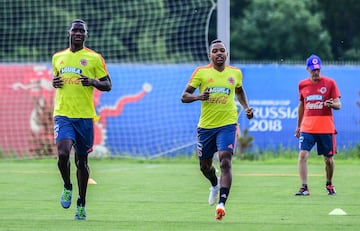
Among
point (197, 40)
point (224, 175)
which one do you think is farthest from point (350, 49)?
point (224, 175)

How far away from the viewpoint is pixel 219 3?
23516 millimetres

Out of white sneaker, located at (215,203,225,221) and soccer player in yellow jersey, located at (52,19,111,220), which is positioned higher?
soccer player in yellow jersey, located at (52,19,111,220)

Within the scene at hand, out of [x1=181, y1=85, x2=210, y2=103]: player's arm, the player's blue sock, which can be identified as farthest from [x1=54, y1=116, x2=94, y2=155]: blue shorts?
the player's blue sock

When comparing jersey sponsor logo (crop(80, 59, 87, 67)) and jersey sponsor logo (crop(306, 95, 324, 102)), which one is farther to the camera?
jersey sponsor logo (crop(306, 95, 324, 102))

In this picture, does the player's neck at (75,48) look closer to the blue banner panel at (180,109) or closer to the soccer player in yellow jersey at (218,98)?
the soccer player in yellow jersey at (218,98)

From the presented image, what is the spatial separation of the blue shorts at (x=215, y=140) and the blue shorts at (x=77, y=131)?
1587mm

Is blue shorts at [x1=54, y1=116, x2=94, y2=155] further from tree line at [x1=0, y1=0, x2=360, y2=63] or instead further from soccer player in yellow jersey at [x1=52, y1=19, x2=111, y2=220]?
tree line at [x1=0, y1=0, x2=360, y2=63]

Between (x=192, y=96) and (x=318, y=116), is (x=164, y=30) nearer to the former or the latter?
(x=318, y=116)

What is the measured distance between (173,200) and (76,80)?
3.47 meters

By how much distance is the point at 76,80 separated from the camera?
12.6m

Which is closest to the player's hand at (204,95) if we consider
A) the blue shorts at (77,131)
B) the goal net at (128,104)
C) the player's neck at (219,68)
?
the player's neck at (219,68)

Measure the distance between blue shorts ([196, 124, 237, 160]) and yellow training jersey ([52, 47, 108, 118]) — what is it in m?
1.61

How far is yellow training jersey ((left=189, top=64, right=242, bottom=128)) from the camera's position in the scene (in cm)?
1327

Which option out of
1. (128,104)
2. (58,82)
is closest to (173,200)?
(58,82)
